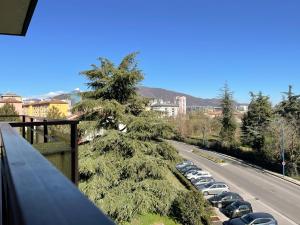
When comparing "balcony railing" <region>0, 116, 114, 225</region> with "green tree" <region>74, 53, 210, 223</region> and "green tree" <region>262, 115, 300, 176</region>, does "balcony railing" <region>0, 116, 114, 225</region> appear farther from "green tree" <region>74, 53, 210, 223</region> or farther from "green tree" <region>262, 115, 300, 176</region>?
"green tree" <region>262, 115, 300, 176</region>

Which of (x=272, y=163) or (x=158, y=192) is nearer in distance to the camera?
(x=158, y=192)

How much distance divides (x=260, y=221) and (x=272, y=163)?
1689cm

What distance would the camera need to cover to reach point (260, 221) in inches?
580

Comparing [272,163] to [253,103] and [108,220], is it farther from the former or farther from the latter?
[108,220]

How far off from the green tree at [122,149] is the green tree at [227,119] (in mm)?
25418

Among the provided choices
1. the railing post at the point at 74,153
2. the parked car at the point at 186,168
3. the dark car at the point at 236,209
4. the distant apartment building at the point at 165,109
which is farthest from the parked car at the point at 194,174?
the railing post at the point at 74,153

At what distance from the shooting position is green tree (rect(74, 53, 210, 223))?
13.8m

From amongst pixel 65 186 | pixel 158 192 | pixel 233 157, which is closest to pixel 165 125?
pixel 158 192

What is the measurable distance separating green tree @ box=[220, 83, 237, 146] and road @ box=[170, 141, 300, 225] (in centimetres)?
621

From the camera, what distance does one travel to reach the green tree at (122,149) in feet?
45.1

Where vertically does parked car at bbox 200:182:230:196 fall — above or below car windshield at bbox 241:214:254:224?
below

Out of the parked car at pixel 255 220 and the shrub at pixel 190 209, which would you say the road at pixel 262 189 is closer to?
the parked car at pixel 255 220

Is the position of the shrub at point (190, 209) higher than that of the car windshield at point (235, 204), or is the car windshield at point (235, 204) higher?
the shrub at point (190, 209)

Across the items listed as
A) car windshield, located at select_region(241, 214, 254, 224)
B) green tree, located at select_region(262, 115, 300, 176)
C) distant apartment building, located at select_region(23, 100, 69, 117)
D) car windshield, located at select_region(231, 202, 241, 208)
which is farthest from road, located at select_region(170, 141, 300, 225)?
distant apartment building, located at select_region(23, 100, 69, 117)
